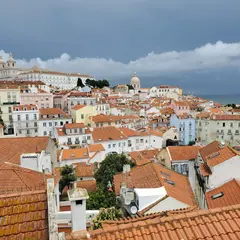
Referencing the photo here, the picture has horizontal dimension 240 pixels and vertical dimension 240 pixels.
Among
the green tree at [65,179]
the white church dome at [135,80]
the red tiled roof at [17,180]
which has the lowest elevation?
the green tree at [65,179]

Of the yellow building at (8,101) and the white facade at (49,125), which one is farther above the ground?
the yellow building at (8,101)

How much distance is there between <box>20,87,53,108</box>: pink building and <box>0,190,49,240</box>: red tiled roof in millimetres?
66760

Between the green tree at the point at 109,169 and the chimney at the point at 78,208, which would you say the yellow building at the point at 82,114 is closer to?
the green tree at the point at 109,169

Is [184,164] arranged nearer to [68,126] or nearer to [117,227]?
[117,227]

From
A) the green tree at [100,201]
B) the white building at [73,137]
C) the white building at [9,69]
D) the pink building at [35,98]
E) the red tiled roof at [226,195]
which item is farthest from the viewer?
the white building at [9,69]

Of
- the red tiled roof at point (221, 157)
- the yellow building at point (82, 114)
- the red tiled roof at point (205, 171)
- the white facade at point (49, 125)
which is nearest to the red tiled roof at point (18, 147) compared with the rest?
the red tiled roof at point (205, 171)

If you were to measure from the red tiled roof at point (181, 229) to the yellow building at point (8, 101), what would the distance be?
62.2 metres

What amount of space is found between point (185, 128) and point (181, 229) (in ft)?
187

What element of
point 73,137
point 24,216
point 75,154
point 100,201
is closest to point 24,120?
point 73,137

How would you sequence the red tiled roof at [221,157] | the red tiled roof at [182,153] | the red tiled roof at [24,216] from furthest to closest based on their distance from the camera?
the red tiled roof at [182,153] → the red tiled roof at [221,157] → the red tiled roof at [24,216]

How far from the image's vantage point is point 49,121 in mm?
53500

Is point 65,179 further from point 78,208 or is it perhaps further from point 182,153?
point 78,208

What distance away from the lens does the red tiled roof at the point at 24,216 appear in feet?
16.6

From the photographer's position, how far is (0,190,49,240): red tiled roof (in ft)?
16.6
